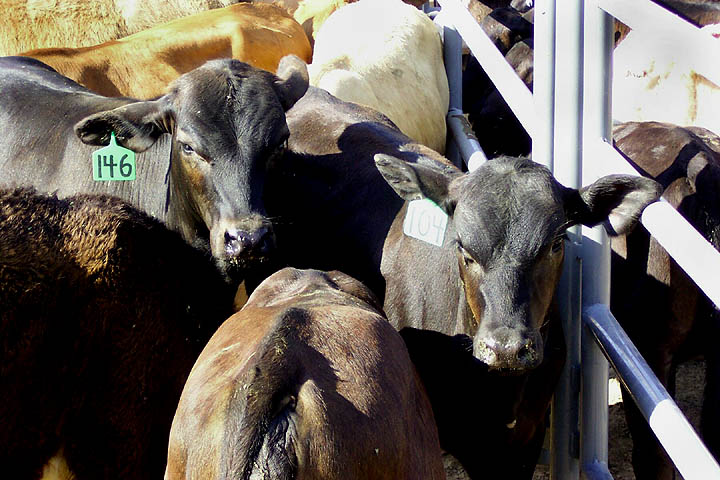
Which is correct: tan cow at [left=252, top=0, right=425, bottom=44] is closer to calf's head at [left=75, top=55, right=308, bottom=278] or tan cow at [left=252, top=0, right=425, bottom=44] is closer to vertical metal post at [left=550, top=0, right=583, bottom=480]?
calf's head at [left=75, top=55, right=308, bottom=278]

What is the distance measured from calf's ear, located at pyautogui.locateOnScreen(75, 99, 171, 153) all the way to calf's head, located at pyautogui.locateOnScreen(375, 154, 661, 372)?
1.52m

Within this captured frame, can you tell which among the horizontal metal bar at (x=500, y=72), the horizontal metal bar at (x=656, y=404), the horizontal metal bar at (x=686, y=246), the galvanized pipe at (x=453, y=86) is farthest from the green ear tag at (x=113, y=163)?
the galvanized pipe at (x=453, y=86)

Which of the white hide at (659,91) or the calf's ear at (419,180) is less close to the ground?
the calf's ear at (419,180)

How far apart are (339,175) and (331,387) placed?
2259 mm

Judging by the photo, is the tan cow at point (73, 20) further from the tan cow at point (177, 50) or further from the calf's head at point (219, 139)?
the calf's head at point (219, 139)

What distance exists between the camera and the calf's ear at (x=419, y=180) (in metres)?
3.36

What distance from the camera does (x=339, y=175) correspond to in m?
4.43

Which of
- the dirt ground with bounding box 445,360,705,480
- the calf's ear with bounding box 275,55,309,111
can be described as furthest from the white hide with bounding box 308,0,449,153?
the dirt ground with bounding box 445,360,705,480

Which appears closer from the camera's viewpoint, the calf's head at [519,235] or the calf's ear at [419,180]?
the calf's head at [519,235]

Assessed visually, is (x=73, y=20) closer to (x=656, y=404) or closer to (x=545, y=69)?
(x=545, y=69)

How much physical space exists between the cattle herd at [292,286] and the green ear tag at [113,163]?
12 mm

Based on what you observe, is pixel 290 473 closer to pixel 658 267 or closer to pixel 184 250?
pixel 184 250

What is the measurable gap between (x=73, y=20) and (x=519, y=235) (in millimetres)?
5207

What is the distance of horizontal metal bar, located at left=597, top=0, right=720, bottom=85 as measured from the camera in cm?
223
